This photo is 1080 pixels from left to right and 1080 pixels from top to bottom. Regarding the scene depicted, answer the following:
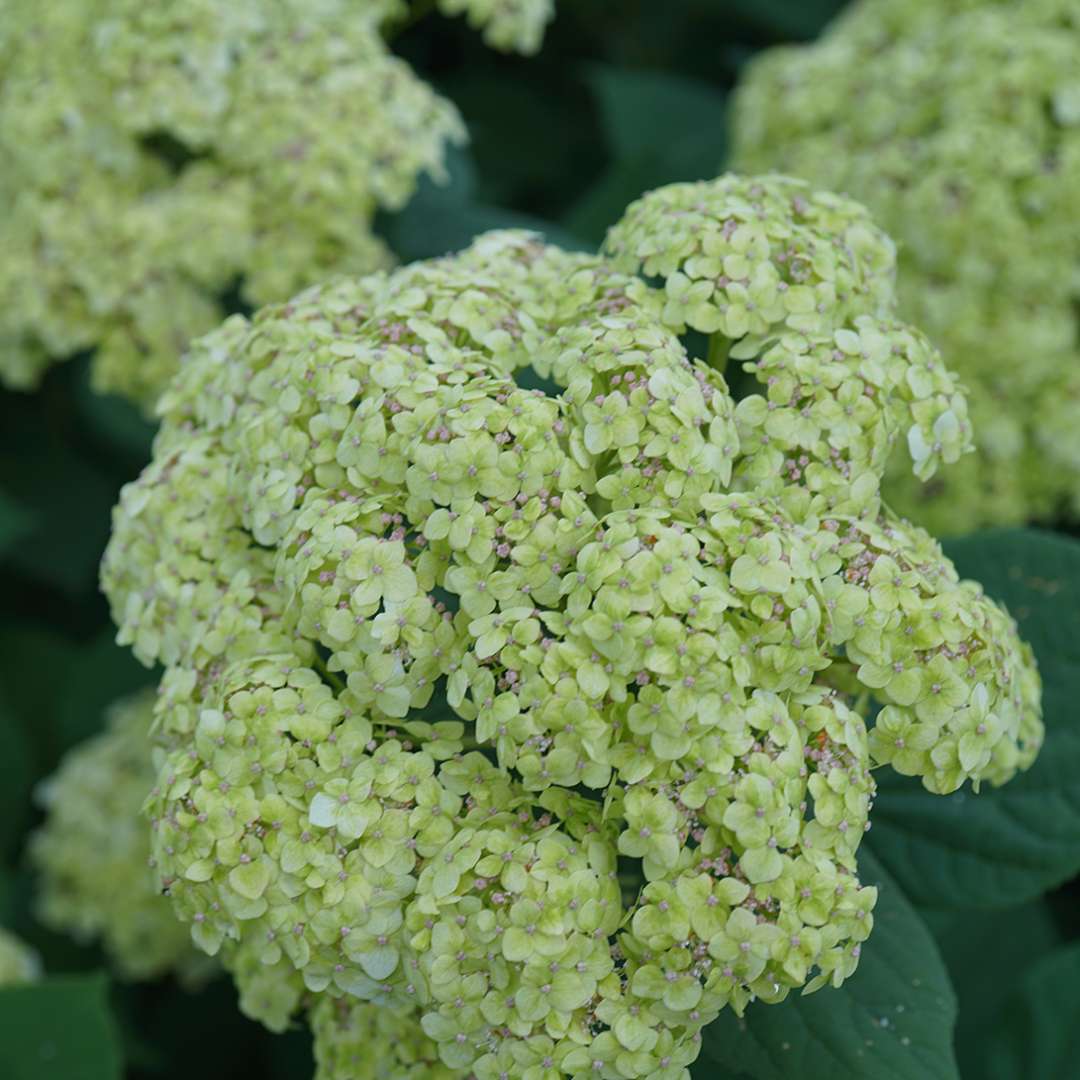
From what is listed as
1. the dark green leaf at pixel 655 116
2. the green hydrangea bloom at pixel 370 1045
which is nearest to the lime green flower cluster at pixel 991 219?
the dark green leaf at pixel 655 116

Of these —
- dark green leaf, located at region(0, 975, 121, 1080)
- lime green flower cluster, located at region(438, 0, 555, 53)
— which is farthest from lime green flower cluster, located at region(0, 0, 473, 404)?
dark green leaf, located at region(0, 975, 121, 1080)

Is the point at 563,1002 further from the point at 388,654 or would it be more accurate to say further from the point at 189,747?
the point at 189,747

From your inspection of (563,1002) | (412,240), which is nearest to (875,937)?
(563,1002)

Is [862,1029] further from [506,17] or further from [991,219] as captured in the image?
[506,17]

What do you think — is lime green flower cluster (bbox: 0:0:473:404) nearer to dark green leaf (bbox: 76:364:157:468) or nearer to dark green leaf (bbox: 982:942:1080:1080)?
dark green leaf (bbox: 76:364:157:468)

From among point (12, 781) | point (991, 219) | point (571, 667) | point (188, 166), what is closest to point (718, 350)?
point (571, 667)

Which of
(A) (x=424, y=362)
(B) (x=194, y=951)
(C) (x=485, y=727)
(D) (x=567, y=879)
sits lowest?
(B) (x=194, y=951)

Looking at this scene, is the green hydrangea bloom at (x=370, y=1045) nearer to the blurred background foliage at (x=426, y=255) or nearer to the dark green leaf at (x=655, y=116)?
the blurred background foliage at (x=426, y=255)
